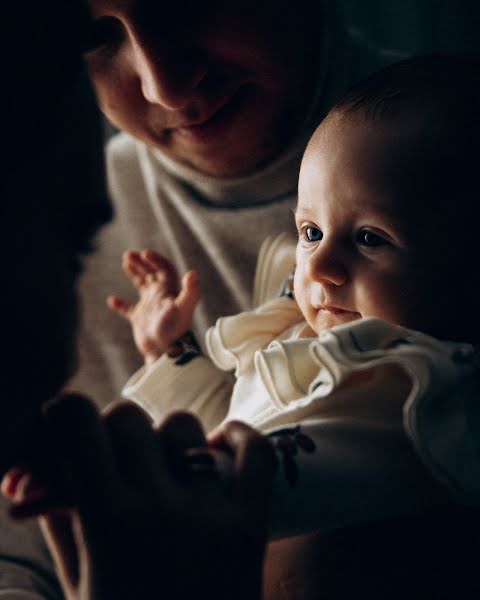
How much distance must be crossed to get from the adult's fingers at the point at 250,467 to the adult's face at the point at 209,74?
481 millimetres

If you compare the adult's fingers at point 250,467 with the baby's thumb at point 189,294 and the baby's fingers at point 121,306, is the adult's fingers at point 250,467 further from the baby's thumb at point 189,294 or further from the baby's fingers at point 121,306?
the baby's fingers at point 121,306

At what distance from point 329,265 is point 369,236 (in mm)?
53

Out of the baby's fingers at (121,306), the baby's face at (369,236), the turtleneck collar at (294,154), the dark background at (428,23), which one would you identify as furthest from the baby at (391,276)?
the dark background at (428,23)

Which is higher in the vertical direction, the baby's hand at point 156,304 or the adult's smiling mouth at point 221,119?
the adult's smiling mouth at point 221,119

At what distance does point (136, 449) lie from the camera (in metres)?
0.46

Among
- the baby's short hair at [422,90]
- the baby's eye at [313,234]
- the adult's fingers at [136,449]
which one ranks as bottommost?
the baby's eye at [313,234]

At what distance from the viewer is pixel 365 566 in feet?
2.02

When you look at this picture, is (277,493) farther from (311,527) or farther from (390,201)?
(390,201)

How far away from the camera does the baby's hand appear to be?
1008mm

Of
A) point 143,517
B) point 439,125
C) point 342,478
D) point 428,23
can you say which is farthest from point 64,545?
point 428,23

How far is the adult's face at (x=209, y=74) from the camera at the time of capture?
2.74 ft

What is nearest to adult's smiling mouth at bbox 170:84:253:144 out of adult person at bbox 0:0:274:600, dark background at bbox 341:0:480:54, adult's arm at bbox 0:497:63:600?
adult person at bbox 0:0:274:600

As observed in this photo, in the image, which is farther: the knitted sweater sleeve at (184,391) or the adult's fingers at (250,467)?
the knitted sweater sleeve at (184,391)

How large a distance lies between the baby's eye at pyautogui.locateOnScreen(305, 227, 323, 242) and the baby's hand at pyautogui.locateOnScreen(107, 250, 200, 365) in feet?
0.81
